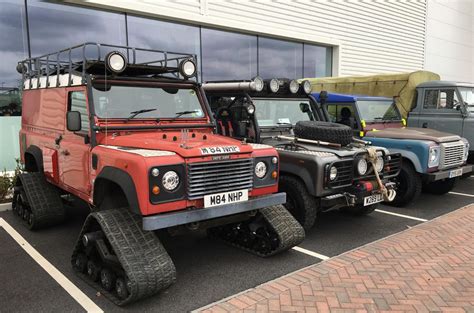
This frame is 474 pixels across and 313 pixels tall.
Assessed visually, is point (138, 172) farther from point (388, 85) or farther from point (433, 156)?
point (388, 85)

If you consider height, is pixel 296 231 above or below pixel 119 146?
below

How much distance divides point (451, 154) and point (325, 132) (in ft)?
9.48

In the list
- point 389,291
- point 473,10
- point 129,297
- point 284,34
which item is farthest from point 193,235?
point 473,10

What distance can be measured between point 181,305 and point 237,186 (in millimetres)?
1240

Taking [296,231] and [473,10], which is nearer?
[296,231]

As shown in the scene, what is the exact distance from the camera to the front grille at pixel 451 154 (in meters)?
6.84

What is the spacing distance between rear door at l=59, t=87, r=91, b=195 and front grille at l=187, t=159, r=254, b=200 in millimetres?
1416

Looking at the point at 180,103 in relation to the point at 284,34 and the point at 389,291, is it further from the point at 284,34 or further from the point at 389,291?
the point at 284,34

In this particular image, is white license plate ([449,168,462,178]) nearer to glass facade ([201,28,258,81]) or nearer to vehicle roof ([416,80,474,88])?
vehicle roof ([416,80,474,88])

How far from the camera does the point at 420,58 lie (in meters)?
18.4

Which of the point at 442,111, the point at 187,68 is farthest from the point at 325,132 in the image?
the point at 442,111

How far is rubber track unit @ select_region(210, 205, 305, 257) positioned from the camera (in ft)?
14.6

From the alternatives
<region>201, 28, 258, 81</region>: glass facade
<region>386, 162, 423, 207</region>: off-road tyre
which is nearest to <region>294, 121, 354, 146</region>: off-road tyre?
<region>386, 162, 423, 207</region>: off-road tyre

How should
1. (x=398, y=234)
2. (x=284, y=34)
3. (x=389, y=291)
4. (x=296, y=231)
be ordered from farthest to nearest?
(x=284, y=34) → (x=398, y=234) → (x=296, y=231) → (x=389, y=291)
